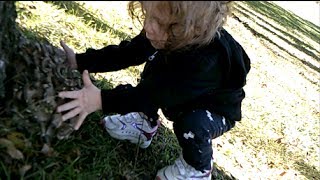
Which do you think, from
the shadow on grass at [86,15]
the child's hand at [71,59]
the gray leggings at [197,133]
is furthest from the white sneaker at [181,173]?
the shadow on grass at [86,15]

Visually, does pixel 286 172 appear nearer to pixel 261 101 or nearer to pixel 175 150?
pixel 175 150

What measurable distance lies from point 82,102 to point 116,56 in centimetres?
48

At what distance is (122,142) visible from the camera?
2.34m

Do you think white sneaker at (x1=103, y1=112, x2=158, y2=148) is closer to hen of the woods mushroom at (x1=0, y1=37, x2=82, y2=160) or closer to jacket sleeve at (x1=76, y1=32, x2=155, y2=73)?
jacket sleeve at (x1=76, y1=32, x2=155, y2=73)

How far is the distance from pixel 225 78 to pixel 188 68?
0.26m

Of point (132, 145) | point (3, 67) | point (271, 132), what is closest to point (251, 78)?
point (271, 132)

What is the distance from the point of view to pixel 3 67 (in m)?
1.71

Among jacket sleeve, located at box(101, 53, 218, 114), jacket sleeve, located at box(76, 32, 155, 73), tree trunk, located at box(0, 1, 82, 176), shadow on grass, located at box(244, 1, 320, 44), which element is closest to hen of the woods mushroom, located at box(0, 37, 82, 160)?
tree trunk, located at box(0, 1, 82, 176)

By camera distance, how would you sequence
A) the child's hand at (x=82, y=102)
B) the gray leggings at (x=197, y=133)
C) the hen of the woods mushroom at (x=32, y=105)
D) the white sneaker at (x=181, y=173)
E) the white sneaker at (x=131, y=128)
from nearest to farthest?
the hen of the woods mushroom at (x=32, y=105) → the child's hand at (x=82, y=102) → the gray leggings at (x=197, y=133) → the white sneaker at (x=181, y=173) → the white sneaker at (x=131, y=128)

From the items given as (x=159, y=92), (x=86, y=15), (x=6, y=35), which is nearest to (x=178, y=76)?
(x=159, y=92)

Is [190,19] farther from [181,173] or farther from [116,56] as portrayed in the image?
[181,173]

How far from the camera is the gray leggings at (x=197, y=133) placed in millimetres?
2109

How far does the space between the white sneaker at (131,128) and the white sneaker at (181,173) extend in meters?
0.21

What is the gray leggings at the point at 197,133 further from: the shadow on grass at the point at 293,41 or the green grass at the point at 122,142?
the shadow on grass at the point at 293,41
